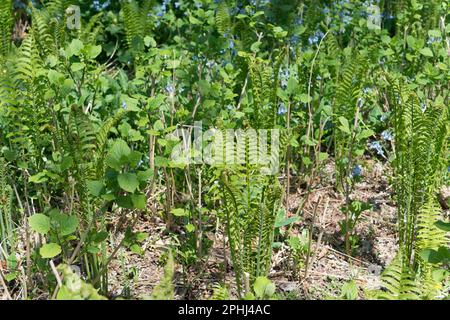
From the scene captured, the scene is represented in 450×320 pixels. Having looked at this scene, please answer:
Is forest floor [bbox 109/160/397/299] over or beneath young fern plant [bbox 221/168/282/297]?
beneath

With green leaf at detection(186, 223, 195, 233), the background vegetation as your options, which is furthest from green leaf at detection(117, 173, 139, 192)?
green leaf at detection(186, 223, 195, 233)

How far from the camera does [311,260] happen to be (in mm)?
3180

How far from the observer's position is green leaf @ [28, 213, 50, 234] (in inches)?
103

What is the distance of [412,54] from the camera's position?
4.12 metres

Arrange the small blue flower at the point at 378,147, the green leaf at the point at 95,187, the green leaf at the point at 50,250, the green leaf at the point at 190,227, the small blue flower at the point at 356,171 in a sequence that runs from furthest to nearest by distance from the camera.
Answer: the small blue flower at the point at 378,147, the small blue flower at the point at 356,171, the green leaf at the point at 190,227, the green leaf at the point at 95,187, the green leaf at the point at 50,250

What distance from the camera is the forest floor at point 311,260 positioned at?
3.07m

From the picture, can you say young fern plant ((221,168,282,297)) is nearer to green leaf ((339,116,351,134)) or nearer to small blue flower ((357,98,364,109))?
green leaf ((339,116,351,134))

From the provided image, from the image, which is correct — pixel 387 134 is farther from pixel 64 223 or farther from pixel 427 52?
pixel 64 223

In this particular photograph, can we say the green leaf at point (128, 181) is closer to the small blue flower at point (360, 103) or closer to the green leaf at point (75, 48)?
the green leaf at point (75, 48)

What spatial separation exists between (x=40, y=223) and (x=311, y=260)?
1145 millimetres

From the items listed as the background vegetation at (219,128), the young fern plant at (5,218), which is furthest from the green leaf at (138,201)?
the young fern plant at (5,218)

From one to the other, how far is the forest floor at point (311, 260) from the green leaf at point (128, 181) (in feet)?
1.68

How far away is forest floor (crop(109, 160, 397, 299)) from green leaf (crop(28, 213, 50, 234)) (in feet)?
1.58
